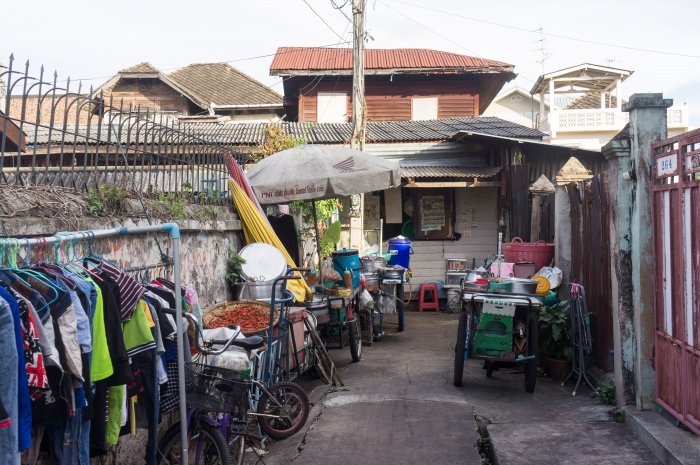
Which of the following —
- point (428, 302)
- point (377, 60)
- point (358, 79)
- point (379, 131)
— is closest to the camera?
point (358, 79)

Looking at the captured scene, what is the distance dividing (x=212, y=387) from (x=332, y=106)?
19.9 m

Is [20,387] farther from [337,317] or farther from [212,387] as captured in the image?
[337,317]

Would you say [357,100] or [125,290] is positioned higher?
[357,100]

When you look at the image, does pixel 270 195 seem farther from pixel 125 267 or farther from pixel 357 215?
pixel 357 215

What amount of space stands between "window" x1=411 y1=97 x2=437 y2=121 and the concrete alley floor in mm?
15836

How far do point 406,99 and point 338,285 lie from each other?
1570 centimetres

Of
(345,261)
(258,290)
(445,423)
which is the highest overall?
(345,261)

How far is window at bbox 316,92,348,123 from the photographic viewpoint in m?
23.7

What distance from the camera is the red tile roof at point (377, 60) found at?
917 inches

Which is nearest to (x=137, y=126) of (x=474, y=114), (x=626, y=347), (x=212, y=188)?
(x=212, y=188)

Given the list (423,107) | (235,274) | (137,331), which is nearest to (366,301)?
(235,274)

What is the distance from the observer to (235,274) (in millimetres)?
8672

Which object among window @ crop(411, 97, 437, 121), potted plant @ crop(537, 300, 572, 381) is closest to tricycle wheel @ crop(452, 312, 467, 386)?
potted plant @ crop(537, 300, 572, 381)

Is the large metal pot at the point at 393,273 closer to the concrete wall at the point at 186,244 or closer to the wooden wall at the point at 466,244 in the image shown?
the concrete wall at the point at 186,244
